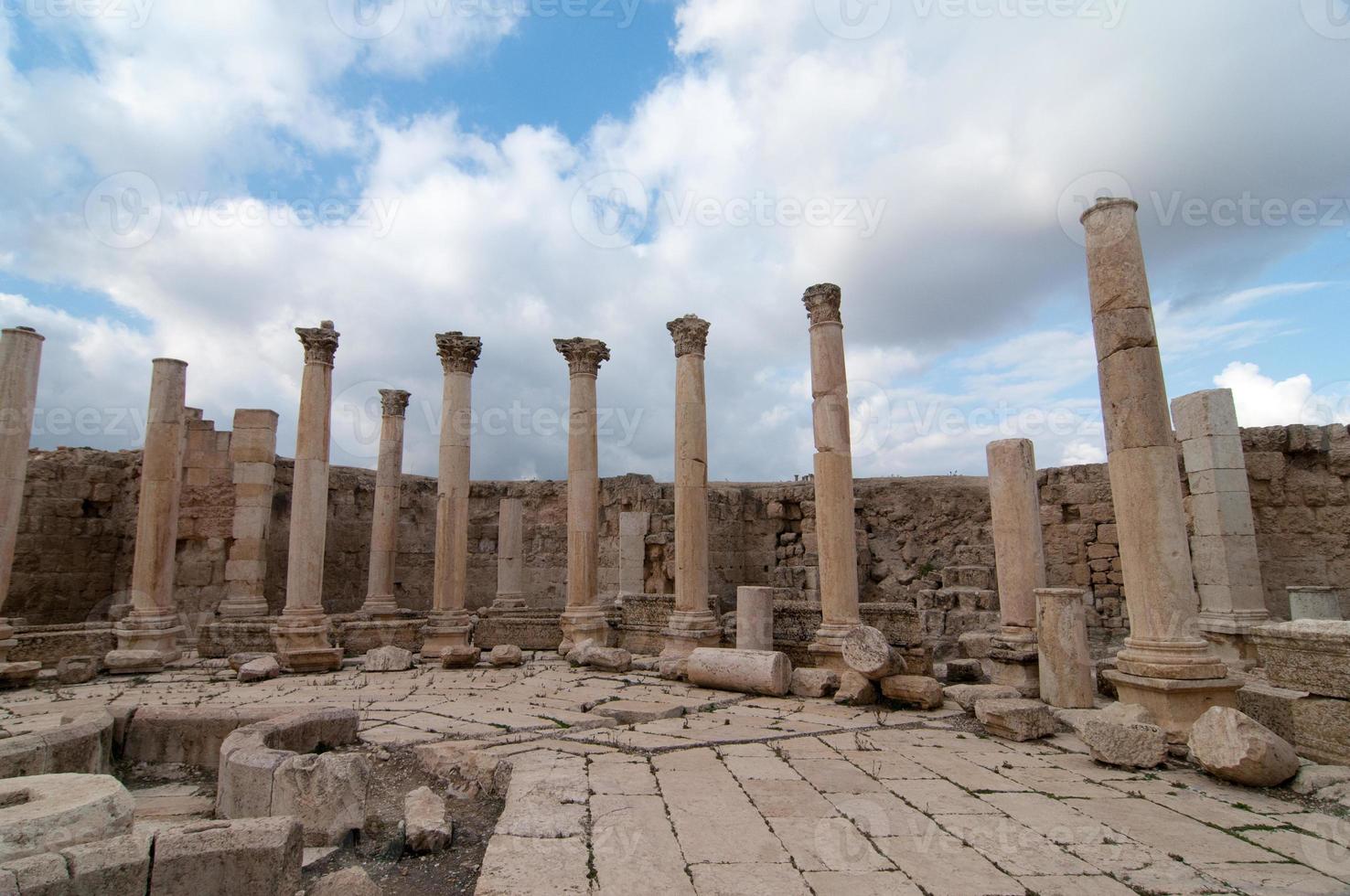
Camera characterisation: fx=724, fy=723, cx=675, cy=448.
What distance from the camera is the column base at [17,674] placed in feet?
34.6

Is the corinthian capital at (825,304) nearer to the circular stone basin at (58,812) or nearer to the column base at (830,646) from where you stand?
the column base at (830,646)

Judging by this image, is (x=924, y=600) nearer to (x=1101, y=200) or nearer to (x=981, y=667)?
(x=981, y=667)

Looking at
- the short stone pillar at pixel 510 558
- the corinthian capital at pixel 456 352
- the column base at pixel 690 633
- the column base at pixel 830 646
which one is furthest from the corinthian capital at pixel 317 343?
the column base at pixel 830 646

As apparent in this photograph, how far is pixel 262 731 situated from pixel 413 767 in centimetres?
126

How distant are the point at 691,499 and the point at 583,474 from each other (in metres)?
2.66

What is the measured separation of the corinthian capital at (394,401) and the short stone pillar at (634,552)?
5883 millimetres

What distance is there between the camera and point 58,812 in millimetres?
3623

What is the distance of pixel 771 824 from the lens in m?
4.62

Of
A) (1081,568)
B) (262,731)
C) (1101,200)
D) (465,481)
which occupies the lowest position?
(262,731)

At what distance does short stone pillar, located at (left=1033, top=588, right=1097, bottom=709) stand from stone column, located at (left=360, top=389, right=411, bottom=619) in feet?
43.1

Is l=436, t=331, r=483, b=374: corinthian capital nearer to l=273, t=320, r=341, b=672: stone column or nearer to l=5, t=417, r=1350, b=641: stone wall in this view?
l=273, t=320, r=341, b=672: stone column

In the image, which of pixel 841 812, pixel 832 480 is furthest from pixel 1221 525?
pixel 841 812

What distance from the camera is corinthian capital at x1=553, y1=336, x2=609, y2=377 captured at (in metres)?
14.2

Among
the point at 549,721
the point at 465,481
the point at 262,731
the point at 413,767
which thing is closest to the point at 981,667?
the point at 549,721
